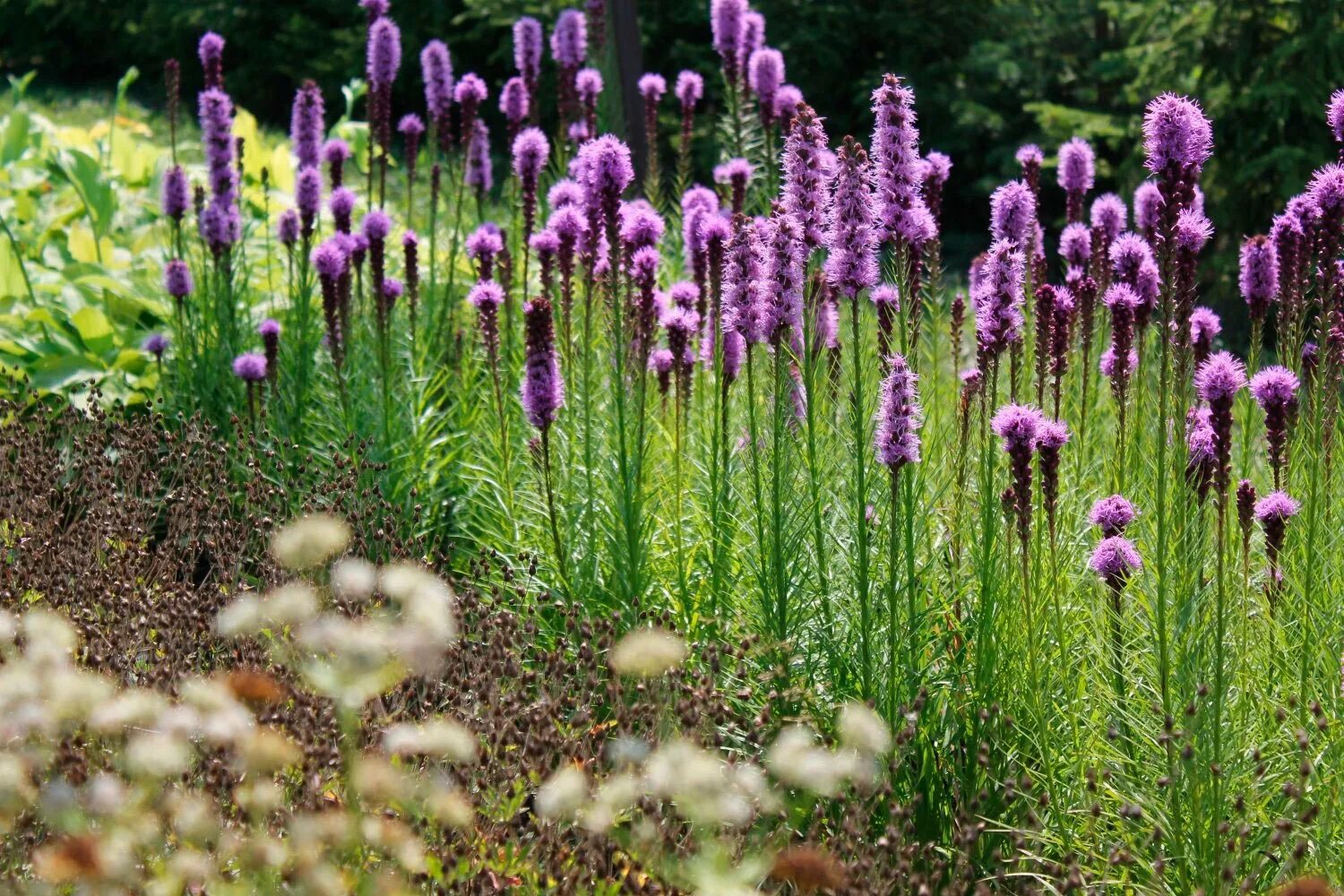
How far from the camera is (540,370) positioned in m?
3.92

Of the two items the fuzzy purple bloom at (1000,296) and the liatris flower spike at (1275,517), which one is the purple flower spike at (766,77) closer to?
the fuzzy purple bloom at (1000,296)

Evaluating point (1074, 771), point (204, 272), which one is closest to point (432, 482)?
point (204, 272)

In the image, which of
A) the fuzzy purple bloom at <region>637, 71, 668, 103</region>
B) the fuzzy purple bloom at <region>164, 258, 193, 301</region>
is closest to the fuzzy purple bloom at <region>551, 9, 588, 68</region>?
the fuzzy purple bloom at <region>637, 71, 668, 103</region>

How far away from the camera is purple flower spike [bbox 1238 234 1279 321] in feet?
12.4

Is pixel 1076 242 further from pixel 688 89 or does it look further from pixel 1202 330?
pixel 688 89

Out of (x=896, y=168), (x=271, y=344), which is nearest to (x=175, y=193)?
(x=271, y=344)

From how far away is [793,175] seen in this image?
323cm

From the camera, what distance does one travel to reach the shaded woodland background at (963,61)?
8.69 metres

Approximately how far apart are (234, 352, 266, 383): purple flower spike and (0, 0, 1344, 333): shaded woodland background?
3.65 meters

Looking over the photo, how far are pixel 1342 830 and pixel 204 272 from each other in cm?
489

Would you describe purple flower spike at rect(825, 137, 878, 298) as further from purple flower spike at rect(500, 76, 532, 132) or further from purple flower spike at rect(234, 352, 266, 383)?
purple flower spike at rect(500, 76, 532, 132)

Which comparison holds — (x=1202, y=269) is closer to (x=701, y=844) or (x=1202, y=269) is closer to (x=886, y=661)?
(x=886, y=661)

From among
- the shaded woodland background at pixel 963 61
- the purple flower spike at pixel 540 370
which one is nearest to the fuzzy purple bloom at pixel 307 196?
the purple flower spike at pixel 540 370

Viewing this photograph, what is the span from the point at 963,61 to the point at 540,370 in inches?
323
